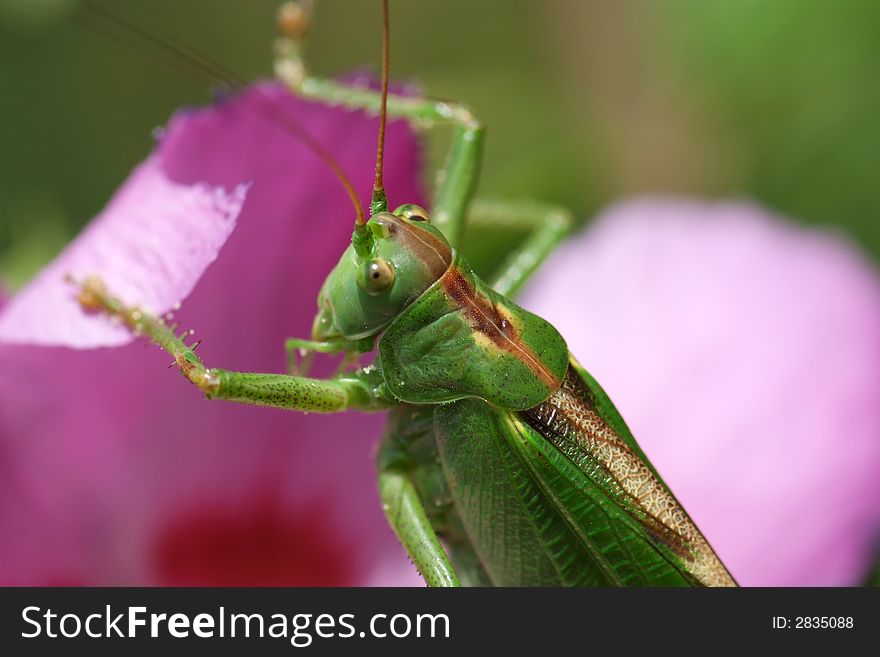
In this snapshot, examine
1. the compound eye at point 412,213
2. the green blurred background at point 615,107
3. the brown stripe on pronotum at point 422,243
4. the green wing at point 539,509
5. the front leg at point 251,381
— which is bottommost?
the green wing at point 539,509

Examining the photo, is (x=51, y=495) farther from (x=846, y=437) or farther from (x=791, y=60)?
(x=791, y=60)

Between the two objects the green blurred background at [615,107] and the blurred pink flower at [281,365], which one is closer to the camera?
the blurred pink flower at [281,365]

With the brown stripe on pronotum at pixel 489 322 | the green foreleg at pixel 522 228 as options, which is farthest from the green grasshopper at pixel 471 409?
the green foreleg at pixel 522 228

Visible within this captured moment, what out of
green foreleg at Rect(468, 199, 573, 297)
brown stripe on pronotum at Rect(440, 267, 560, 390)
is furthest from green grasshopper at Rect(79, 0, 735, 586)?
green foreleg at Rect(468, 199, 573, 297)

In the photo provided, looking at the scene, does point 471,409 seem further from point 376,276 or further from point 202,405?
point 202,405

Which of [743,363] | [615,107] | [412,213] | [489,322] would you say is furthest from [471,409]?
[615,107]

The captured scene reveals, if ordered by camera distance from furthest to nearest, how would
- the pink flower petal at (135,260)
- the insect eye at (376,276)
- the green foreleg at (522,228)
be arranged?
the green foreleg at (522,228) < the insect eye at (376,276) < the pink flower petal at (135,260)

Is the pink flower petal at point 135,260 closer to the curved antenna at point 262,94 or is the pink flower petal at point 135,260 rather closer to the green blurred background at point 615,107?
the curved antenna at point 262,94
